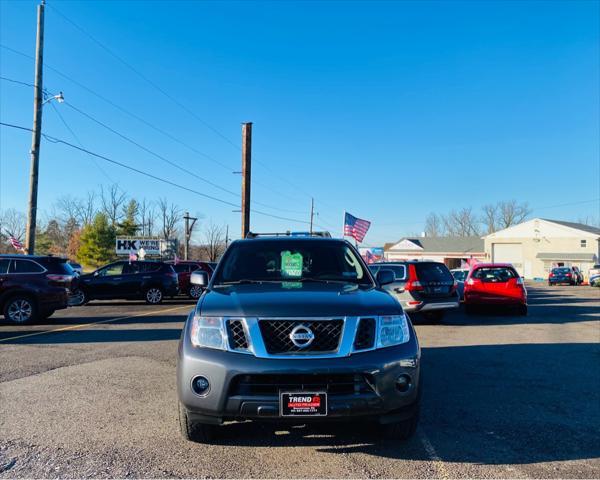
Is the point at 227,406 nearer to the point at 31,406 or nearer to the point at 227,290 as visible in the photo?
the point at 227,290

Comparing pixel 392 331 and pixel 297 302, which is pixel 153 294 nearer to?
pixel 297 302

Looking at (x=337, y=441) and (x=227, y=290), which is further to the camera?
(x=227, y=290)

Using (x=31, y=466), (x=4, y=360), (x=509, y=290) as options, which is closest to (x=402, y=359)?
(x=31, y=466)

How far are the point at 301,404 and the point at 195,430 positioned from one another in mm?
1076

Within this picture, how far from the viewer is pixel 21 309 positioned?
1250cm

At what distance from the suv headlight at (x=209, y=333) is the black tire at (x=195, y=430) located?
60 centimetres

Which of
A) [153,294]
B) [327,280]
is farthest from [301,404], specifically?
[153,294]

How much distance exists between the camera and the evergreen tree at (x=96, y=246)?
224ft

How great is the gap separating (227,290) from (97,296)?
53.6 ft

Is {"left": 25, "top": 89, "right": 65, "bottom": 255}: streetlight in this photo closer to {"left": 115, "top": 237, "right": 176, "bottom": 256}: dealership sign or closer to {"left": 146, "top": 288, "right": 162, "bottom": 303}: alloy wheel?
{"left": 146, "top": 288, "right": 162, "bottom": 303}: alloy wheel

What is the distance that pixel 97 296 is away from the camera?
19.2m

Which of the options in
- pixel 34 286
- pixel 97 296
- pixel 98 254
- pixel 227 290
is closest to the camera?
pixel 227 290

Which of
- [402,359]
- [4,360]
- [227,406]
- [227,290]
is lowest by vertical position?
[4,360]

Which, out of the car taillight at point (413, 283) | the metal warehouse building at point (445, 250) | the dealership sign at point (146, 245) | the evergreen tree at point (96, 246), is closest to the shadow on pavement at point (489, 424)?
the car taillight at point (413, 283)
